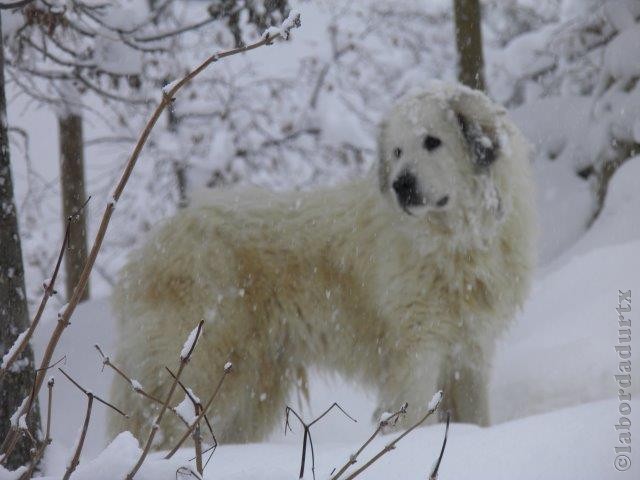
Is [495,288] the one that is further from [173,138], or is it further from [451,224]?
[173,138]

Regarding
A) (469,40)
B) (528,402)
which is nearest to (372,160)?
(469,40)

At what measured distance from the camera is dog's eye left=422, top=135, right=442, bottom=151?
177 inches

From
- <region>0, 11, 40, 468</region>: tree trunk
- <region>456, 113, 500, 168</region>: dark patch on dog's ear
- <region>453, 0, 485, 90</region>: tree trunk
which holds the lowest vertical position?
<region>0, 11, 40, 468</region>: tree trunk

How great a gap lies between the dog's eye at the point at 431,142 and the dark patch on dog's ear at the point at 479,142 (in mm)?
157

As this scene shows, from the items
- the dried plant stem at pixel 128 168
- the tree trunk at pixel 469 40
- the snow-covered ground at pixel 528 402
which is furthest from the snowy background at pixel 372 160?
the tree trunk at pixel 469 40

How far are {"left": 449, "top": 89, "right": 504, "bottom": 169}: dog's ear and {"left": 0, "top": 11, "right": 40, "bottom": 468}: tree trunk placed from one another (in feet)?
8.12

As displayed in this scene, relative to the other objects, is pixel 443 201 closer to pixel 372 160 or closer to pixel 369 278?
pixel 369 278

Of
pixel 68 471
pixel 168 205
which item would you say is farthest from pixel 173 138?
pixel 68 471

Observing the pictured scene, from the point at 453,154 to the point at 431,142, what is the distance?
144 mm

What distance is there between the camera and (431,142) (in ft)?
14.8

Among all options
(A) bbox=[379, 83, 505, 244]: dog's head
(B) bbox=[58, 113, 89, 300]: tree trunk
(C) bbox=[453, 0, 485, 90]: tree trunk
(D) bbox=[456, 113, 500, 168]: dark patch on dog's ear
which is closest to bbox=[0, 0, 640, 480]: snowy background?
(B) bbox=[58, 113, 89, 300]: tree trunk

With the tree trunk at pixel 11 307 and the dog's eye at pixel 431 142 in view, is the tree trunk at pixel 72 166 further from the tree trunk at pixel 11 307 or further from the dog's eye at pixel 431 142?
the tree trunk at pixel 11 307

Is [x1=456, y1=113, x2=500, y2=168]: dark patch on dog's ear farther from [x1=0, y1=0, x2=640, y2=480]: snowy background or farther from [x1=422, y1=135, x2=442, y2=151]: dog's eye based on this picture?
[x1=0, y1=0, x2=640, y2=480]: snowy background

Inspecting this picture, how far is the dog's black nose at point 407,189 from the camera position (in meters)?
4.34
